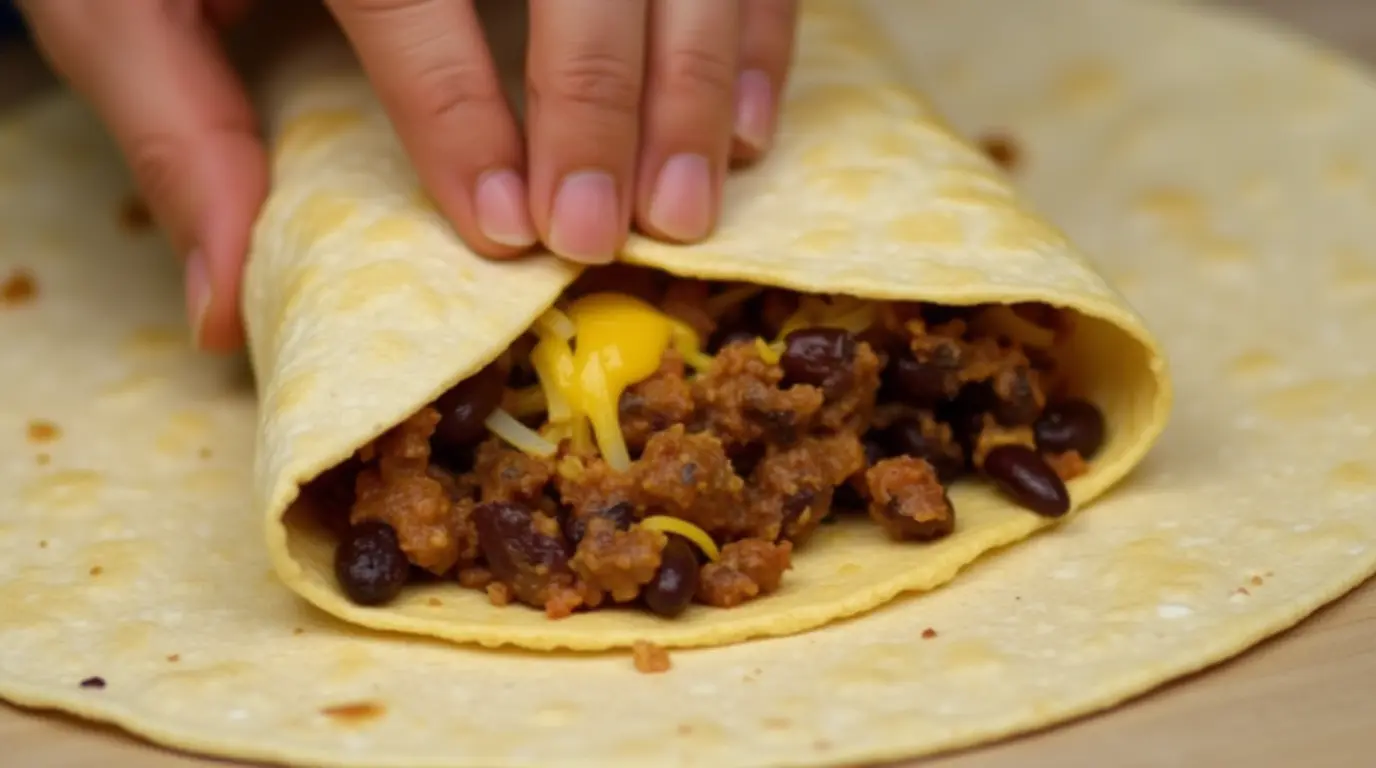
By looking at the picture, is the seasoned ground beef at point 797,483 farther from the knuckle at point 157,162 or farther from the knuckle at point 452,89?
the knuckle at point 157,162

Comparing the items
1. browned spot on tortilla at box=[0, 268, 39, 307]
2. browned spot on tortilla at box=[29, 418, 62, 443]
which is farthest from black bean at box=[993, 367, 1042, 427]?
browned spot on tortilla at box=[0, 268, 39, 307]

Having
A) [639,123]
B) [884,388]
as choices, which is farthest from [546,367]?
[884,388]

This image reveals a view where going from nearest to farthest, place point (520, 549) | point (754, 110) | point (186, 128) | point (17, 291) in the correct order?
point (520, 549) → point (754, 110) → point (186, 128) → point (17, 291)

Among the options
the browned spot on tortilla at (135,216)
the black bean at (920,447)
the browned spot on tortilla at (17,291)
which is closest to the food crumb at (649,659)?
the black bean at (920,447)

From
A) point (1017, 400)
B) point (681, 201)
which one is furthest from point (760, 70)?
point (1017, 400)

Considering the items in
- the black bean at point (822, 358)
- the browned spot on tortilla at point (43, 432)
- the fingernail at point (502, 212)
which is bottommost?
the browned spot on tortilla at point (43, 432)

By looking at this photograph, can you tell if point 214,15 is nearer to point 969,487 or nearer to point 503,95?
point 503,95

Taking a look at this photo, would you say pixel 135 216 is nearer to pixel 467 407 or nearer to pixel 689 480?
pixel 467 407
